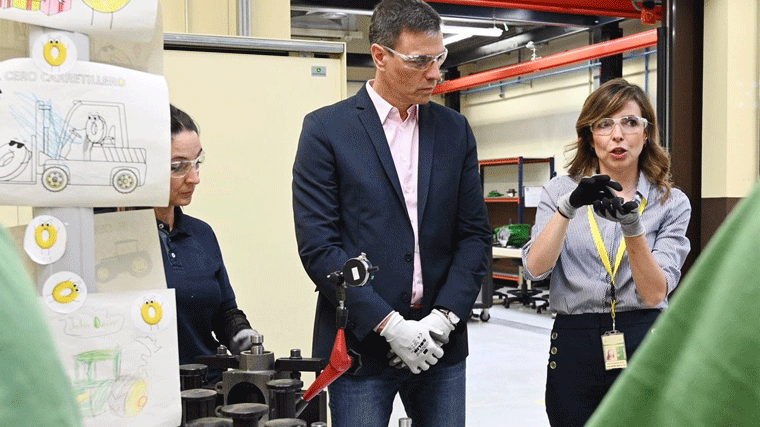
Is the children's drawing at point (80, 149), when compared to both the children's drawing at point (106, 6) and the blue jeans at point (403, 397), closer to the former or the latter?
the children's drawing at point (106, 6)

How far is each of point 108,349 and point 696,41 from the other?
13.8 ft

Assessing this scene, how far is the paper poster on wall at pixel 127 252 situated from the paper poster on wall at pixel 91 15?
232 mm

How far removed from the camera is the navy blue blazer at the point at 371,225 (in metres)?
1.60

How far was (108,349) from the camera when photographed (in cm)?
93

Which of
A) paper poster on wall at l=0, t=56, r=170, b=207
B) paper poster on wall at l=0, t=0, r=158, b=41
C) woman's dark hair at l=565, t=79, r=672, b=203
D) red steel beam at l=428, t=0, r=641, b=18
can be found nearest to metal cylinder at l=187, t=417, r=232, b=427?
paper poster on wall at l=0, t=56, r=170, b=207

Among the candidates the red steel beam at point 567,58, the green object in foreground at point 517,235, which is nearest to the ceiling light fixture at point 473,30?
the red steel beam at point 567,58

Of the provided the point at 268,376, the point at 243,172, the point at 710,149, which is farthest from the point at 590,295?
the point at 710,149

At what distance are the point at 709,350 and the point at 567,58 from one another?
764 cm

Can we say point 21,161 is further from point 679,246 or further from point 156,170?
point 679,246

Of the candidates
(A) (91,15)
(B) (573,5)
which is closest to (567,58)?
(B) (573,5)

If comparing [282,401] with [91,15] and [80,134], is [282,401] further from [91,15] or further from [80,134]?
[91,15]

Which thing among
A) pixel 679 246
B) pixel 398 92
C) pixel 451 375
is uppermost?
pixel 398 92

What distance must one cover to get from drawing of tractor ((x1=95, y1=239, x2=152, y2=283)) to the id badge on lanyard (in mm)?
1024

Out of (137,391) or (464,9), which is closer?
(137,391)
